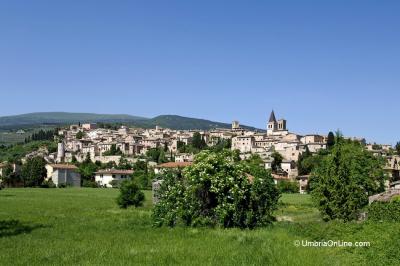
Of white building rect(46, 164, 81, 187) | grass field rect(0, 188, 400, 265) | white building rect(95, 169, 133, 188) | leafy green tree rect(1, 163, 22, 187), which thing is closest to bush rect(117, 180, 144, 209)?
grass field rect(0, 188, 400, 265)

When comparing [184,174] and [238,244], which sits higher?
[184,174]

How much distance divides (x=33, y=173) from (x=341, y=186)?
92.7m

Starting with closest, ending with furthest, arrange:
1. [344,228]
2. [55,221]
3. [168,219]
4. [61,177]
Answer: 1. [344,228]
2. [168,219]
3. [55,221]
4. [61,177]

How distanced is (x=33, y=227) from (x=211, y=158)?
30.1 ft

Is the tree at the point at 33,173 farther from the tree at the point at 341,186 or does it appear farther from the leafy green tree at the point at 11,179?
the tree at the point at 341,186

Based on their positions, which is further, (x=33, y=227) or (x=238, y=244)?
(x=33, y=227)

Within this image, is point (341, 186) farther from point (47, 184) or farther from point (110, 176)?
point (110, 176)

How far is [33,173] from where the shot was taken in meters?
111

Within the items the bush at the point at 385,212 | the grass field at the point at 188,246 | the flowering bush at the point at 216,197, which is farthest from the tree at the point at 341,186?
the grass field at the point at 188,246

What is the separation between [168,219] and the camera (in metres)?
25.0

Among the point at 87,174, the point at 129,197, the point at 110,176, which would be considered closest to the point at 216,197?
the point at 129,197

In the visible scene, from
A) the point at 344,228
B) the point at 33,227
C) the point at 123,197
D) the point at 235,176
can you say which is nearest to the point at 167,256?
the point at 344,228

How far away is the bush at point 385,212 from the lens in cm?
2503

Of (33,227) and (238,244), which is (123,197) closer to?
(33,227)
